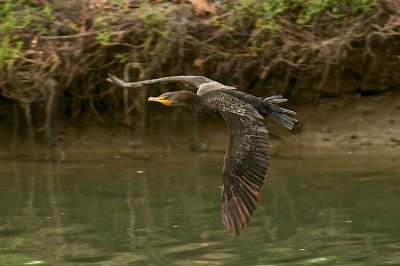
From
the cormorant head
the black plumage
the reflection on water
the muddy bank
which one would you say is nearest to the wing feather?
the black plumage

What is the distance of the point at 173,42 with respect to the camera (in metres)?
9.51

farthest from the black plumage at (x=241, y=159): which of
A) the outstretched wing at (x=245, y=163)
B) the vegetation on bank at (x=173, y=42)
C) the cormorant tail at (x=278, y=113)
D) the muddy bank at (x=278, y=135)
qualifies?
the muddy bank at (x=278, y=135)

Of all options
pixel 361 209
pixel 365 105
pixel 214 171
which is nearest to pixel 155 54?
pixel 214 171

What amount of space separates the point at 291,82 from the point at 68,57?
231 centimetres

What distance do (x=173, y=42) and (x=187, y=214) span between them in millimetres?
2466

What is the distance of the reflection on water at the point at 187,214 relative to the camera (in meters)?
6.60

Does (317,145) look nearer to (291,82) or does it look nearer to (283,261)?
(291,82)

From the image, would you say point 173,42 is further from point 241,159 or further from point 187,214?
point 241,159

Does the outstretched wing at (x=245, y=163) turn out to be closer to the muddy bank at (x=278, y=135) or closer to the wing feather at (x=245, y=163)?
the wing feather at (x=245, y=163)

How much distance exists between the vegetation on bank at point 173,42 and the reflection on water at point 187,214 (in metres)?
0.84

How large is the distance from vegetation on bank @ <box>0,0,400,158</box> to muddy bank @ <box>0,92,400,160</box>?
0.96 ft

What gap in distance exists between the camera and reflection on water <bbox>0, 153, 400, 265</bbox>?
21.7ft

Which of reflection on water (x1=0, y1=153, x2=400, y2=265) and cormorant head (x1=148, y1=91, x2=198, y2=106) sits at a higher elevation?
cormorant head (x1=148, y1=91, x2=198, y2=106)

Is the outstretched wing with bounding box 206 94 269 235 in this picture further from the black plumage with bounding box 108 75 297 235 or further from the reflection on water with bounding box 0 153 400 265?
the reflection on water with bounding box 0 153 400 265
